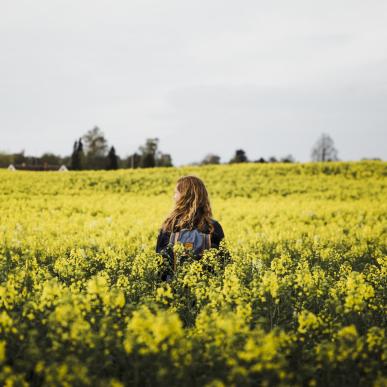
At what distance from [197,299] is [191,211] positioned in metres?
1.38

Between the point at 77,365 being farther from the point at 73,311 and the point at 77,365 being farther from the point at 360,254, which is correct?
the point at 360,254

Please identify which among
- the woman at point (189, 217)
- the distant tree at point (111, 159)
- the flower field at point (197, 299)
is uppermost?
the distant tree at point (111, 159)

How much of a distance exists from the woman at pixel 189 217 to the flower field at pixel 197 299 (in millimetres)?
240

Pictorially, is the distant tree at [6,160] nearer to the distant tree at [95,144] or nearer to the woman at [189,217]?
the distant tree at [95,144]

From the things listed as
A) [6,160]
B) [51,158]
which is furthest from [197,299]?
[51,158]

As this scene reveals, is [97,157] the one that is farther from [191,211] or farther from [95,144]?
[191,211]

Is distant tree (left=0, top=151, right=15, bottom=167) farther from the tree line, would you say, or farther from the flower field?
the flower field

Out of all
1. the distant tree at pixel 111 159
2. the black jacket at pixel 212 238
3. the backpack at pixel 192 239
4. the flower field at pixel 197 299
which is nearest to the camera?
the flower field at pixel 197 299

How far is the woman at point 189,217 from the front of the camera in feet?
16.8

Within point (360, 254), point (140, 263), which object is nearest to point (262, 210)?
point (360, 254)

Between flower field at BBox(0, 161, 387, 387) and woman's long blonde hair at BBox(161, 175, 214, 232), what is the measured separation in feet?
1.46

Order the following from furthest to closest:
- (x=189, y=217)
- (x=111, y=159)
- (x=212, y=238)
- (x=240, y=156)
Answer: (x=240, y=156) < (x=111, y=159) < (x=212, y=238) < (x=189, y=217)

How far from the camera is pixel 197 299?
402 cm

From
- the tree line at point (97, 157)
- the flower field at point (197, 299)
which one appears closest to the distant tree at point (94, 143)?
the tree line at point (97, 157)
